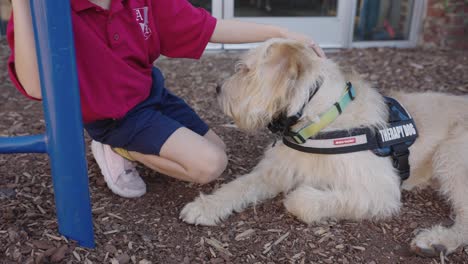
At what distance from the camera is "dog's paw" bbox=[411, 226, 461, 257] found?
2.62m

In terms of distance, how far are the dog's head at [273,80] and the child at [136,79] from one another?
0.81 ft

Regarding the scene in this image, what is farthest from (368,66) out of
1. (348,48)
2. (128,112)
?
(128,112)

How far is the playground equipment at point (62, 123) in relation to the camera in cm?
198

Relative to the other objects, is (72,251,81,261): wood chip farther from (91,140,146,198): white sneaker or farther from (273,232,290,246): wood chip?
(273,232,290,246): wood chip

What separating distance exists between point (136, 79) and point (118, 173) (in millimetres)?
623

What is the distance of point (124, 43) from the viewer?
9.07ft

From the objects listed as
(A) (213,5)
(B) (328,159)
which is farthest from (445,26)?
(B) (328,159)

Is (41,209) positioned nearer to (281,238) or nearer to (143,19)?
(143,19)

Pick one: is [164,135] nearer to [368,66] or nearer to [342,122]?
[342,122]

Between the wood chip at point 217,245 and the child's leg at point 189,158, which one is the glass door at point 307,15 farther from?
the wood chip at point 217,245

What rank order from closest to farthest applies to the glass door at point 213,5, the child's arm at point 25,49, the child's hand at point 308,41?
the child's arm at point 25,49, the child's hand at point 308,41, the glass door at point 213,5

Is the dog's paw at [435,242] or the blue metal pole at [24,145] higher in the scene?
the blue metal pole at [24,145]

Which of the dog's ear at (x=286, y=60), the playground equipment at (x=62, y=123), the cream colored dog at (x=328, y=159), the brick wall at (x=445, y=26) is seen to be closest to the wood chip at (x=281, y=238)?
the cream colored dog at (x=328, y=159)

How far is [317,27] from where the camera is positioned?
6492 millimetres
